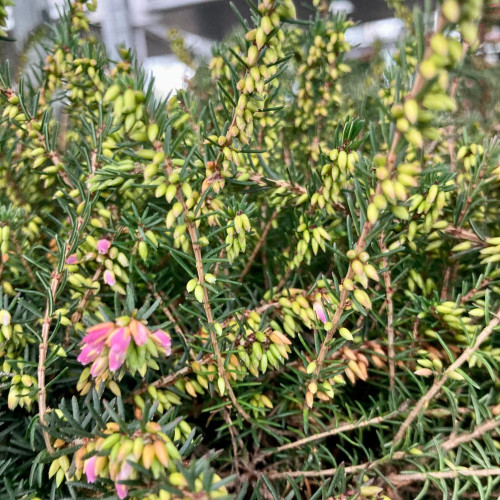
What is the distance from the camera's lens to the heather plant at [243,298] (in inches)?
10.8

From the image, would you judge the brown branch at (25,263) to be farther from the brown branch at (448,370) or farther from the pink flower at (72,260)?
the brown branch at (448,370)

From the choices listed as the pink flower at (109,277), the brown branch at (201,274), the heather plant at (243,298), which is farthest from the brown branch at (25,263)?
the brown branch at (201,274)

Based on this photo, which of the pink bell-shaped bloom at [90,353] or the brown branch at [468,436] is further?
the brown branch at [468,436]

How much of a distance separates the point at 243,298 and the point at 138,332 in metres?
0.20

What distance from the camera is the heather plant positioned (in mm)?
275

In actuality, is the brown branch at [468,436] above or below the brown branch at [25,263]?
below

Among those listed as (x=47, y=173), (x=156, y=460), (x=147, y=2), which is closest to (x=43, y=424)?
(x=156, y=460)

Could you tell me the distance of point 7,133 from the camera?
56cm

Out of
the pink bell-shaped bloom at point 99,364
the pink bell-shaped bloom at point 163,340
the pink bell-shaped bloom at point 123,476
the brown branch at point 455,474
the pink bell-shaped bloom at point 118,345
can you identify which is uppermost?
the pink bell-shaped bloom at point 118,345

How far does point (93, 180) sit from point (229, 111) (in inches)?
5.9

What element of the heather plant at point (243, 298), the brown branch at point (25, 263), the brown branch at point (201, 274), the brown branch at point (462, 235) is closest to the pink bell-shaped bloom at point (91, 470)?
the heather plant at point (243, 298)

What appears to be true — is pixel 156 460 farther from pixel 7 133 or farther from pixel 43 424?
pixel 7 133

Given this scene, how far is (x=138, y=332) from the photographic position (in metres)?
0.27

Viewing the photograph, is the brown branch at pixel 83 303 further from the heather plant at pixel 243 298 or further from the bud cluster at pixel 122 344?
the bud cluster at pixel 122 344
